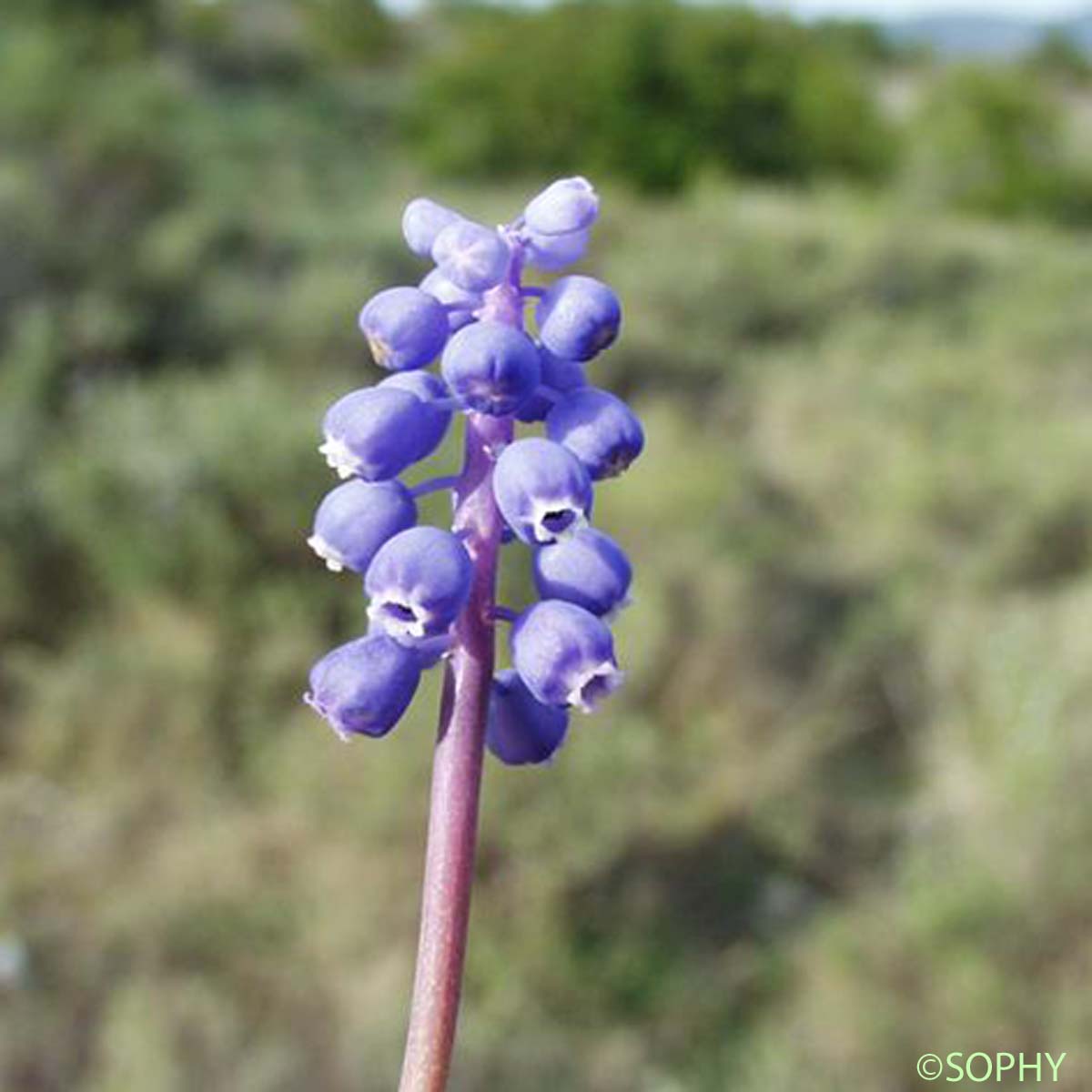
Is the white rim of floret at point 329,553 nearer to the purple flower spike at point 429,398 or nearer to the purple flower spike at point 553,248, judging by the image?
the purple flower spike at point 429,398

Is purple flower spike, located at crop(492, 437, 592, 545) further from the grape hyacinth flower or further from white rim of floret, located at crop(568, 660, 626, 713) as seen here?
white rim of floret, located at crop(568, 660, 626, 713)

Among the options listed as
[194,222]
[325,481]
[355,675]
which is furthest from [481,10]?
[355,675]

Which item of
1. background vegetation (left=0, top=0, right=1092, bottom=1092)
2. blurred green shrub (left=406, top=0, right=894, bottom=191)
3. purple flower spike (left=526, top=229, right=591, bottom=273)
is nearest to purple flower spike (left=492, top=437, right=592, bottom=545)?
purple flower spike (left=526, top=229, right=591, bottom=273)

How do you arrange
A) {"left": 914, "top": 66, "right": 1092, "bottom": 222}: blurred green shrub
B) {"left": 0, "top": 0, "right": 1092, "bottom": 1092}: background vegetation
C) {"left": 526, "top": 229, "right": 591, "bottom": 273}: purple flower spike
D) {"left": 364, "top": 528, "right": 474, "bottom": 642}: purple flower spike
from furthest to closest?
{"left": 914, "top": 66, "right": 1092, "bottom": 222}: blurred green shrub, {"left": 0, "top": 0, "right": 1092, "bottom": 1092}: background vegetation, {"left": 526, "top": 229, "right": 591, "bottom": 273}: purple flower spike, {"left": 364, "top": 528, "right": 474, "bottom": 642}: purple flower spike

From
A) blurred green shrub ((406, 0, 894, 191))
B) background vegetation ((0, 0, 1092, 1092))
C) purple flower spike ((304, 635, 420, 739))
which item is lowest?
purple flower spike ((304, 635, 420, 739))

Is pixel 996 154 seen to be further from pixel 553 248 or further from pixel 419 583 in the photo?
pixel 419 583

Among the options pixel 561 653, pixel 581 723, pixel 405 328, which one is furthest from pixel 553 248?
pixel 581 723

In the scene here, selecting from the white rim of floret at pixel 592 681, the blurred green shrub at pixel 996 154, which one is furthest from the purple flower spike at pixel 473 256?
the blurred green shrub at pixel 996 154

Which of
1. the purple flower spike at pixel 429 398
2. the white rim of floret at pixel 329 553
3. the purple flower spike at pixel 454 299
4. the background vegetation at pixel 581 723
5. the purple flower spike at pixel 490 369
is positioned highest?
the background vegetation at pixel 581 723
